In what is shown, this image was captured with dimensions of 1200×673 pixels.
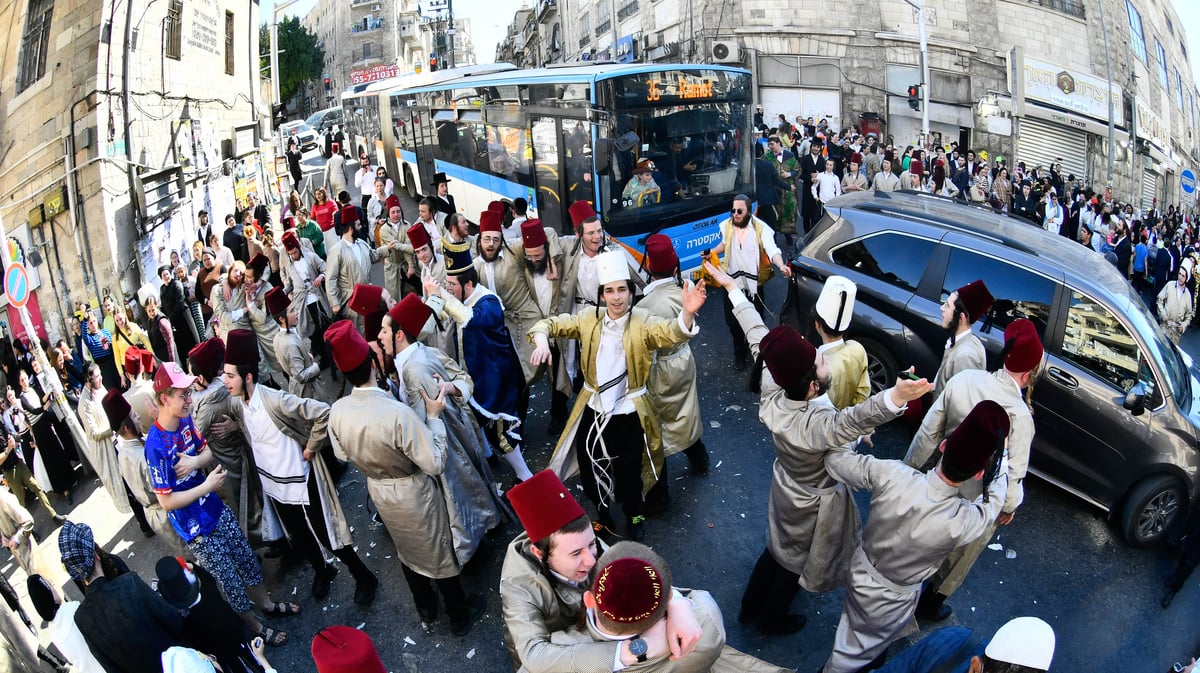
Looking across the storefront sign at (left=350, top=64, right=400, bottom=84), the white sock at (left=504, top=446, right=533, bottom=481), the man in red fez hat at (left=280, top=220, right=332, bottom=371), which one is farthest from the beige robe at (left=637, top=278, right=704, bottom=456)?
the storefront sign at (left=350, top=64, right=400, bottom=84)

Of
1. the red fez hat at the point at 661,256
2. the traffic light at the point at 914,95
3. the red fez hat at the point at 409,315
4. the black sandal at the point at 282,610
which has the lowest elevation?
the black sandal at the point at 282,610

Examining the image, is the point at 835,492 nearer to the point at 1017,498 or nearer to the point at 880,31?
the point at 1017,498

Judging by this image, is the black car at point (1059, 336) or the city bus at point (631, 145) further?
the city bus at point (631, 145)

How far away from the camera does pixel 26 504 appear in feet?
20.9

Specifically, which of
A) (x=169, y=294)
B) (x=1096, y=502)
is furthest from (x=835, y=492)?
(x=169, y=294)

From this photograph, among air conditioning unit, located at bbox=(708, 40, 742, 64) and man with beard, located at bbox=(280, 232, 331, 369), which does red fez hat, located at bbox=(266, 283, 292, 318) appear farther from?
air conditioning unit, located at bbox=(708, 40, 742, 64)

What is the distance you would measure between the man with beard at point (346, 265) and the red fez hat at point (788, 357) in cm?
542

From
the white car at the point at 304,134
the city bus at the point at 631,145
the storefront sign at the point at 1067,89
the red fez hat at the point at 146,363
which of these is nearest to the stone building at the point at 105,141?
the red fez hat at the point at 146,363

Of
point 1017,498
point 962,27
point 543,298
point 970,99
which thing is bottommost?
point 1017,498

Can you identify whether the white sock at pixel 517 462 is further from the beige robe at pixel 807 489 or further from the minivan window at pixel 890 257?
the minivan window at pixel 890 257

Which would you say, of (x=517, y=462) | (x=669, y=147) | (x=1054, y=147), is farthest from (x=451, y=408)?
(x=1054, y=147)

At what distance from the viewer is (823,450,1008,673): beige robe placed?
2994 millimetres

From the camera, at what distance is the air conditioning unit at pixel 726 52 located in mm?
26969

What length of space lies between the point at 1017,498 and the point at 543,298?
4.08m
